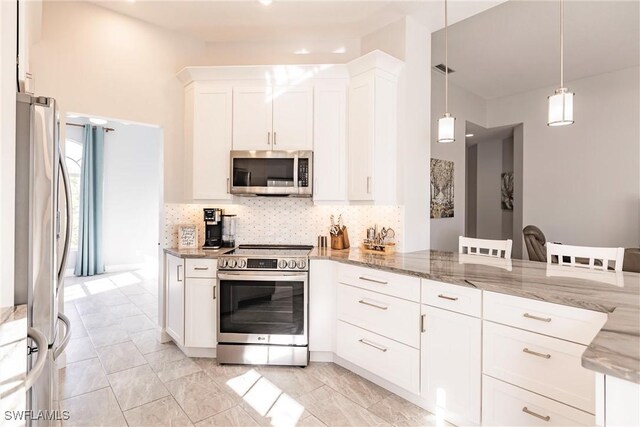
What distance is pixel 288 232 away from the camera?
343cm

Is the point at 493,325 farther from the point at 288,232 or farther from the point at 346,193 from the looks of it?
the point at 288,232

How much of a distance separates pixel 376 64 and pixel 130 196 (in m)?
6.03

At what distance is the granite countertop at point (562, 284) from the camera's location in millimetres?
874

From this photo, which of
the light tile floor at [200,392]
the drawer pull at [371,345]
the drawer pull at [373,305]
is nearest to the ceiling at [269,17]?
the drawer pull at [373,305]

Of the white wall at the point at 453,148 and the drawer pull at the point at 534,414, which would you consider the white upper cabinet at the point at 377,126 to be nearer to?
the drawer pull at the point at 534,414

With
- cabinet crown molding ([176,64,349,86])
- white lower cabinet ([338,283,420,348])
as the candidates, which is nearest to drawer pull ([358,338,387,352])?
white lower cabinet ([338,283,420,348])

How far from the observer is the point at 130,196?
6.70 m

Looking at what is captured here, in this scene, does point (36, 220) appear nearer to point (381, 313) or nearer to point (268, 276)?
point (268, 276)

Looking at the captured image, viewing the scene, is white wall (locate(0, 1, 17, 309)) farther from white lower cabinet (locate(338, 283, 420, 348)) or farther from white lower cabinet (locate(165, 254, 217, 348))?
white lower cabinet (locate(338, 283, 420, 348))

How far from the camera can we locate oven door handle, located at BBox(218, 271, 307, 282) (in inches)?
106

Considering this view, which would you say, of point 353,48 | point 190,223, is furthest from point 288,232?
point 353,48

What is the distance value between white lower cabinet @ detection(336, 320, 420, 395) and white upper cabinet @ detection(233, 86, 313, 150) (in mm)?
1737

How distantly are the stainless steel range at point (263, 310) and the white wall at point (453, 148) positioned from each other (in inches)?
106

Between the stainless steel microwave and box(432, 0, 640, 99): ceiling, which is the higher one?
box(432, 0, 640, 99): ceiling
